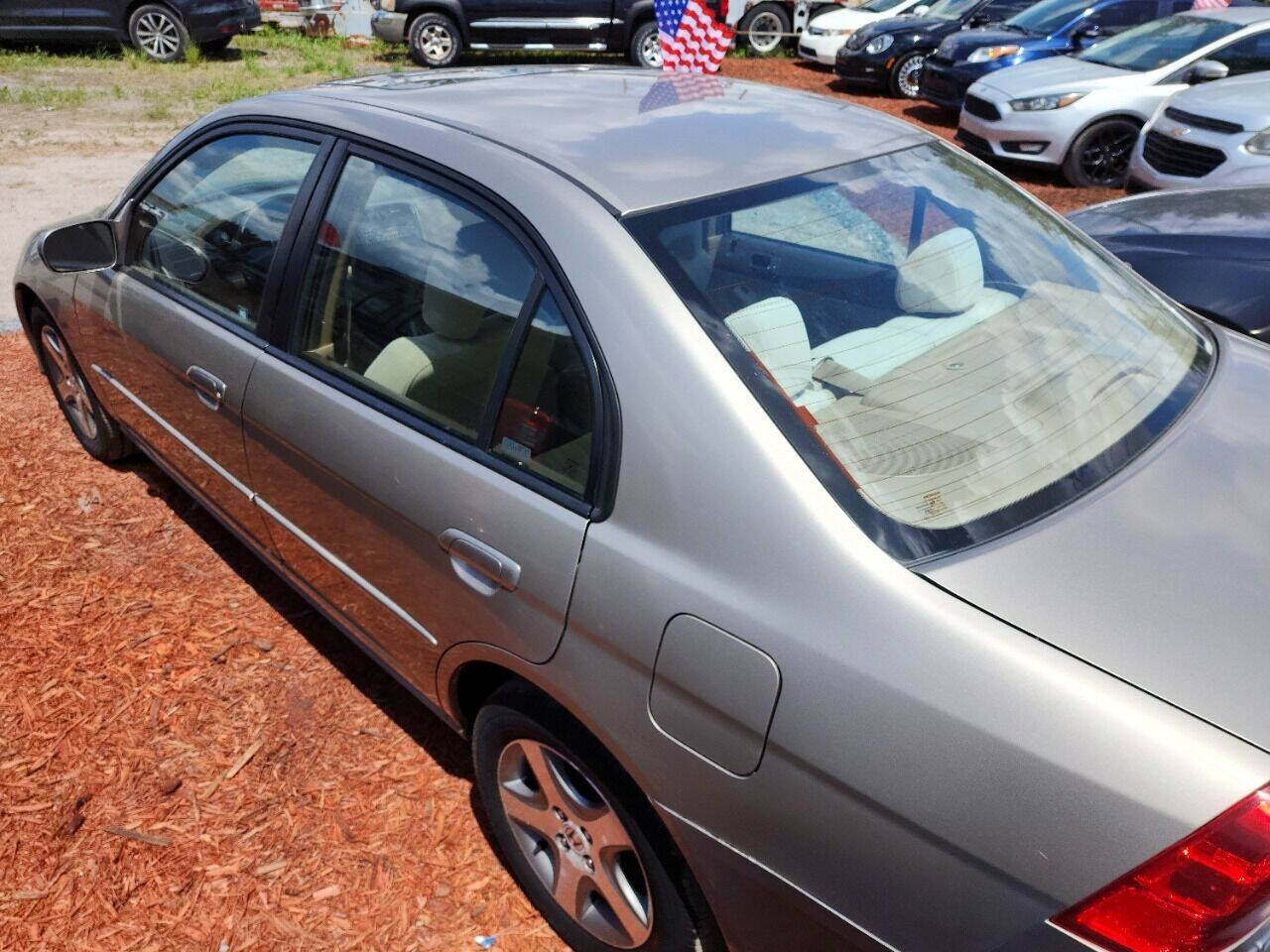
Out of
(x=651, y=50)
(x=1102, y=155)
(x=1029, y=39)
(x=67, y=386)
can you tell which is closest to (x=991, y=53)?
(x=1029, y=39)

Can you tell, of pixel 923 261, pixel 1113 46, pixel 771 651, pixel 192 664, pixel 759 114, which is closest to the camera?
pixel 771 651

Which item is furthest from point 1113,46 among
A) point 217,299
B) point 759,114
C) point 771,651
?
point 771,651

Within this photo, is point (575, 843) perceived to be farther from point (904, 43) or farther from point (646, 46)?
point (646, 46)

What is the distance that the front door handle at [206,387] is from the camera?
292 cm

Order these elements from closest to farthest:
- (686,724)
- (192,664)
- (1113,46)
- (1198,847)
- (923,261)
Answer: (1198,847) < (686,724) < (923,261) < (192,664) < (1113,46)

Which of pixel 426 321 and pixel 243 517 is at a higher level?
pixel 426 321

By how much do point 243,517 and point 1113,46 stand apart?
399 inches

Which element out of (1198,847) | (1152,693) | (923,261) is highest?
(923,261)

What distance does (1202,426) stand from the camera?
210cm

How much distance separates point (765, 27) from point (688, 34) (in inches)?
532

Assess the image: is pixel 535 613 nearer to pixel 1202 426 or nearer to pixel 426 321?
pixel 426 321

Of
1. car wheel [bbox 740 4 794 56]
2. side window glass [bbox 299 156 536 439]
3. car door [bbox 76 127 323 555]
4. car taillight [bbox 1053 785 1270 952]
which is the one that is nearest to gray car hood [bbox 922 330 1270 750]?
car taillight [bbox 1053 785 1270 952]

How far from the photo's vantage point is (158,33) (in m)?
14.9

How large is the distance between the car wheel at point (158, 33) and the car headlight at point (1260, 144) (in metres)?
13.7
